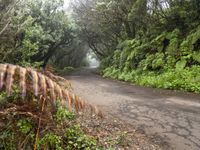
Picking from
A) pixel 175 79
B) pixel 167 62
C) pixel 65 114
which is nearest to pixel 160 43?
pixel 167 62

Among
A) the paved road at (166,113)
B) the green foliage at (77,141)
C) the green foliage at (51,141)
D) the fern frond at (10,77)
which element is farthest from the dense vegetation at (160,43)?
the fern frond at (10,77)

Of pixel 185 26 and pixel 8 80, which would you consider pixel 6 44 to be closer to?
pixel 8 80

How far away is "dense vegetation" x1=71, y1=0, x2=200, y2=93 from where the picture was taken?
13.5 m

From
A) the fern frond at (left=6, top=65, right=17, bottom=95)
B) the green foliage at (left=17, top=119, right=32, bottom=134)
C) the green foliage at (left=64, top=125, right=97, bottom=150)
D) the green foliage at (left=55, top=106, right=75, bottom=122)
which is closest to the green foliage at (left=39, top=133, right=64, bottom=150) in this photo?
the green foliage at (left=64, top=125, right=97, bottom=150)

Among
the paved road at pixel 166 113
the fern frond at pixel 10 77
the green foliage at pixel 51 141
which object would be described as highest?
the fern frond at pixel 10 77

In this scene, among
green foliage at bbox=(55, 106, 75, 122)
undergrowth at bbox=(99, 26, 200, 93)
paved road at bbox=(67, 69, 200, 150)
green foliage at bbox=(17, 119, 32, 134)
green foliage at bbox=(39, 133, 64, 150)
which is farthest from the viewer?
undergrowth at bbox=(99, 26, 200, 93)

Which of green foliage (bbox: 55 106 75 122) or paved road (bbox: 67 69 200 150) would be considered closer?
green foliage (bbox: 55 106 75 122)

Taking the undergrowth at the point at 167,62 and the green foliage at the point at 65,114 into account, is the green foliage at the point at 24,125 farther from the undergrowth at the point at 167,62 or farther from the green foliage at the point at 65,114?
the undergrowth at the point at 167,62

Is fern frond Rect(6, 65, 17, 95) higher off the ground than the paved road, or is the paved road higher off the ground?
fern frond Rect(6, 65, 17, 95)

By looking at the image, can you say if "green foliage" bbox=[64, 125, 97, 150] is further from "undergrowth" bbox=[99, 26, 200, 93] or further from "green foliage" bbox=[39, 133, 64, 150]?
"undergrowth" bbox=[99, 26, 200, 93]

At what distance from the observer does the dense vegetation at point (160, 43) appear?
13524mm

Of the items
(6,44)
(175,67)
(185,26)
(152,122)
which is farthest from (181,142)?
(185,26)

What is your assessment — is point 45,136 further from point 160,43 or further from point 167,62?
point 160,43

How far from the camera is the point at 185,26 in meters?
16.8
